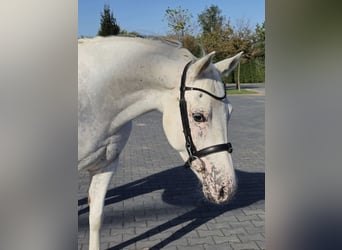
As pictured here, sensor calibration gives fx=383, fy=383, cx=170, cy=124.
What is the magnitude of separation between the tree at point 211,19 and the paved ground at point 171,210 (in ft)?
73.8

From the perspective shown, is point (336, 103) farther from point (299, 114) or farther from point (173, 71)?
point (173, 71)

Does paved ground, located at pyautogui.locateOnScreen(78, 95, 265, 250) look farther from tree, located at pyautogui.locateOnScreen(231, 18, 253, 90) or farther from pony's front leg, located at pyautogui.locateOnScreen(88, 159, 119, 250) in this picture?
tree, located at pyautogui.locateOnScreen(231, 18, 253, 90)

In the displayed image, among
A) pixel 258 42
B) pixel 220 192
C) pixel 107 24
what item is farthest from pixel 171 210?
pixel 258 42

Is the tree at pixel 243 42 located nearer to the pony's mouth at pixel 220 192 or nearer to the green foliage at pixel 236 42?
the green foliage at pixel 236 42

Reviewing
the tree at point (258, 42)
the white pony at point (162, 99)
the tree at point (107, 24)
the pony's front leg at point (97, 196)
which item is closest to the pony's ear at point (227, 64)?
the white pony at point (162, 99)

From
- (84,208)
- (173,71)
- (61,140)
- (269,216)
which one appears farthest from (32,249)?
(84,208)

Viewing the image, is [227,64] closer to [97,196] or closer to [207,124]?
[207,124]

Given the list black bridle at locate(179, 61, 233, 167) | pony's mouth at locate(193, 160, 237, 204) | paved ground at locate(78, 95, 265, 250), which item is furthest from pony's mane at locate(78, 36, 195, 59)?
paved ground at locate(78, 95, 265, 250)

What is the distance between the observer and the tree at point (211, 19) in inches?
1124

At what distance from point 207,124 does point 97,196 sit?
1.12 m

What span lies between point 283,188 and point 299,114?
23cm

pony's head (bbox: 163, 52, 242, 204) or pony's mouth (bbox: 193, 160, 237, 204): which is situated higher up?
pony's head (bbox: 163, 52, 242, 204)

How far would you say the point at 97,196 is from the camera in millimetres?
2639

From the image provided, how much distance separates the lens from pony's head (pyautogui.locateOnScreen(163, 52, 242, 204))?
1.91 metres
